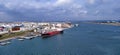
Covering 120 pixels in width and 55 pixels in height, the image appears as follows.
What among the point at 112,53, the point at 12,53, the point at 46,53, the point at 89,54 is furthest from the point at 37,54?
the point at 112,53

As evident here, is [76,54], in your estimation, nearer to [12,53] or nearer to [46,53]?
[46,53]

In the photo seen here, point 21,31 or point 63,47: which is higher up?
point 21,31

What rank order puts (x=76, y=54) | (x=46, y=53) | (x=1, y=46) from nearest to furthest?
(x=76, y=54) → (x=46, y=53) → (x=1, y=46)

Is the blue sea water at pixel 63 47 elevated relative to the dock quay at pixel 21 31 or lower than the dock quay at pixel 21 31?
lower

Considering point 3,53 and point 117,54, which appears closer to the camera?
point 117,54

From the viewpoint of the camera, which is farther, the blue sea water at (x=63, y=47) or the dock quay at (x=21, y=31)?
the dock quay at (x=21, y=31)

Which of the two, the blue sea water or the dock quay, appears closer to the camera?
the blue sea water

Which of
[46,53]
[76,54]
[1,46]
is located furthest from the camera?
[1,46]

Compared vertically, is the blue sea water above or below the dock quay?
below

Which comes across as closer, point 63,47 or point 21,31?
point 63,47

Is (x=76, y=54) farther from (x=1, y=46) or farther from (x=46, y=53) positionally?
(x=1, y=46)
